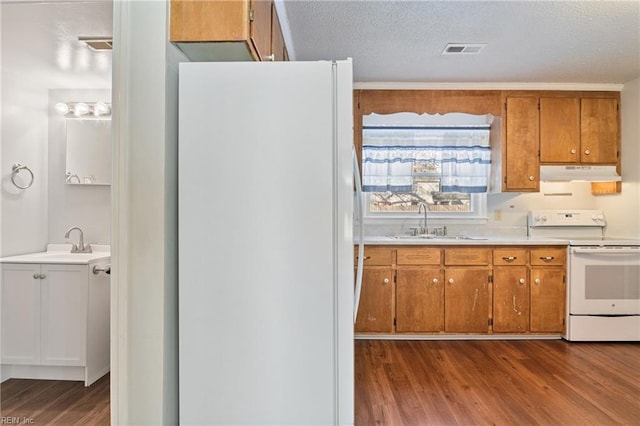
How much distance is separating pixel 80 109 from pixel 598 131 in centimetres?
482

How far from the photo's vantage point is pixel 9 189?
112 inches

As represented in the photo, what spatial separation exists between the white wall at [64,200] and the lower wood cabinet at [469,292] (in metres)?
2.39

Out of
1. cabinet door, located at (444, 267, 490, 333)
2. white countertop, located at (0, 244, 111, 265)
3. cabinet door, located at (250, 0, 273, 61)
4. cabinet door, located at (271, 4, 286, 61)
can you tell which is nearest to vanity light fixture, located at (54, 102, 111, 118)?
white countertop, located at (0, 244, 111, 265)

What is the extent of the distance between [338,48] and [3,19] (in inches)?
85.1

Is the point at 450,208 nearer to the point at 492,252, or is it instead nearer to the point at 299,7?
the point at 492,252

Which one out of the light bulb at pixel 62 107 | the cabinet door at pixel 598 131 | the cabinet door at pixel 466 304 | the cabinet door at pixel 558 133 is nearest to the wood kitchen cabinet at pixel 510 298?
the cabinet door at pixel 466 304

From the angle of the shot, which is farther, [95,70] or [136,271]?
[95,70]

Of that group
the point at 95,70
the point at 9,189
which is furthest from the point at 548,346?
the point at 9,189

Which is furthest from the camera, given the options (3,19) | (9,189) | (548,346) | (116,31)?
(548,346)

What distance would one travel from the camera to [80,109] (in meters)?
3.11

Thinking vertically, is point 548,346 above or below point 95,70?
below

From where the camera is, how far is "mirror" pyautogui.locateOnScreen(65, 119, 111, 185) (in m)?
3.14

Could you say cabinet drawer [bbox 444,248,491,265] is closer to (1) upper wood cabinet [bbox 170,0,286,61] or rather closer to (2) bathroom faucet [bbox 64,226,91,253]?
(1) upper wood cabinet [bbox 170,0,286,61]

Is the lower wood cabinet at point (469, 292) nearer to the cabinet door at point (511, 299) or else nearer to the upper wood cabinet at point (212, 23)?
the cabinet door at point (511, 299)
